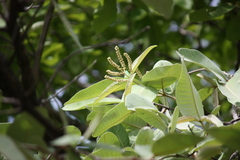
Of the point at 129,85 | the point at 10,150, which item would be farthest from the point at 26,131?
the point at 129,85

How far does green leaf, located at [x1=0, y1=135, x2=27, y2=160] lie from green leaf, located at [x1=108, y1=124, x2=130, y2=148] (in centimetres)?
40

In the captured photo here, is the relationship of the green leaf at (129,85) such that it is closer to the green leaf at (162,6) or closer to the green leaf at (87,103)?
the green leaf at (87,103)

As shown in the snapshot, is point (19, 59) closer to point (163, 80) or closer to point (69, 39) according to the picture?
point (163, 80)

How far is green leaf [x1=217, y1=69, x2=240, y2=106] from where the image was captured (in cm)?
83

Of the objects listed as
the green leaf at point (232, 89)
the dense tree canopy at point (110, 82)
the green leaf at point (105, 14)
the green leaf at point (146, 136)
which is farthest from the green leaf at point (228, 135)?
the green leaf at point (105, 14)

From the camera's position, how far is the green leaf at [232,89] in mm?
825

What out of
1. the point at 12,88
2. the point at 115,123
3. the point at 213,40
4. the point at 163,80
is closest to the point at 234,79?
the point at 163,80

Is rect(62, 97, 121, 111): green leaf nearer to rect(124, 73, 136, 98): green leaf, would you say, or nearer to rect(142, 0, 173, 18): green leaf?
rect(124, 73, 136, 98): green leaf

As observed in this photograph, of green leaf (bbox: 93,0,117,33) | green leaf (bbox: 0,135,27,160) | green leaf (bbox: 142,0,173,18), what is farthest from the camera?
green leaf (bbox: 93,0,117,33)

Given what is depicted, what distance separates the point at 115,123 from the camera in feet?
2.70

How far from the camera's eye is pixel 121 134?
34.5 inches

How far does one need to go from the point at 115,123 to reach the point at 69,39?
1569 mm

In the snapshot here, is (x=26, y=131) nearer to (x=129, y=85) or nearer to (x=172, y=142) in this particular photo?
(x=172, y=142)

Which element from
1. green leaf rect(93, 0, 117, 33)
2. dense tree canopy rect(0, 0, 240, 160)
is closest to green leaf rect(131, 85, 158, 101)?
dense tree canopy rect(0, 0, 240, 160)
